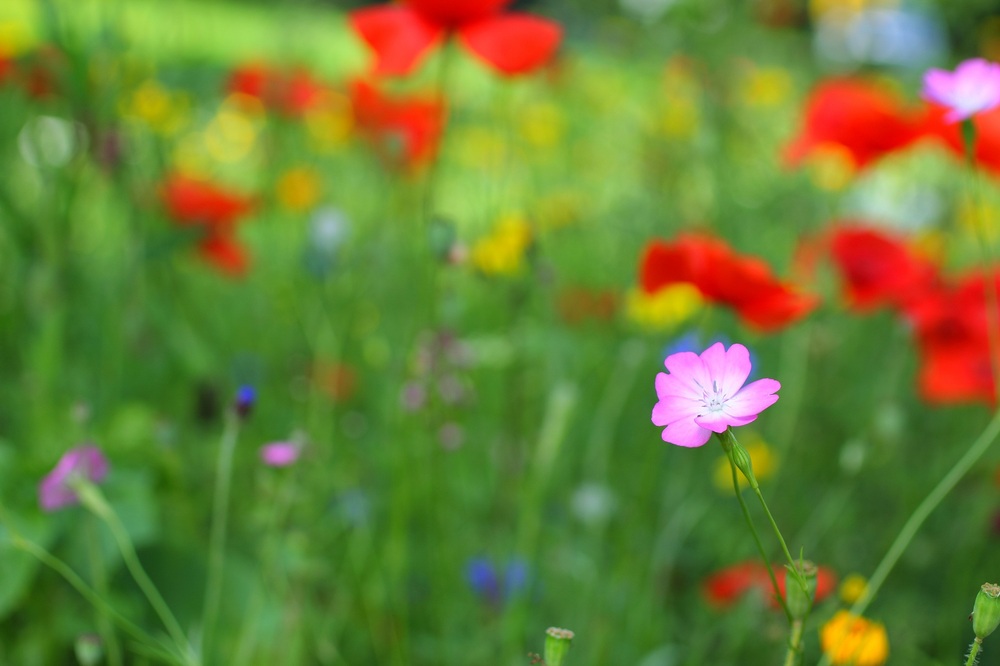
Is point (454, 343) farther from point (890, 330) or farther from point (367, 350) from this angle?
point (890, 330)

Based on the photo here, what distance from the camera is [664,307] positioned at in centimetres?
119

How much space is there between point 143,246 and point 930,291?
83cm

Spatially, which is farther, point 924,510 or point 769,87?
point 769,87

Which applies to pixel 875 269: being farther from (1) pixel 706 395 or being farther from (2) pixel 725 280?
(1) pixel 706 395

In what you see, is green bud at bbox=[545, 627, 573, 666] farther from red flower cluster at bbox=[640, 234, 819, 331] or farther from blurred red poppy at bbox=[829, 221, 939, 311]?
blurred red poppy at bbox=[829, 221, 939, 311]

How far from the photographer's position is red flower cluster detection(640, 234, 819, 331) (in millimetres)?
746

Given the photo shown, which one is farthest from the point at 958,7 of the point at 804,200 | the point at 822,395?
the point at 822,395

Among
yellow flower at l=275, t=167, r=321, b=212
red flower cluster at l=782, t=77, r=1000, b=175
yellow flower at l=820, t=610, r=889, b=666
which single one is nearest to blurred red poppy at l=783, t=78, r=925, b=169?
red flower cluster at l=782, t=77, r=1000, b=175

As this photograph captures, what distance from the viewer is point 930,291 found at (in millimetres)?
1037

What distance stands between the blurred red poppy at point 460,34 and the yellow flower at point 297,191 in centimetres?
77

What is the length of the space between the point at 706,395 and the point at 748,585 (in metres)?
0.48

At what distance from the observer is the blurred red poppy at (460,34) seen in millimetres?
874

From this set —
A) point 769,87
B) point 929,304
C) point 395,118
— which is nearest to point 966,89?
point 929,304

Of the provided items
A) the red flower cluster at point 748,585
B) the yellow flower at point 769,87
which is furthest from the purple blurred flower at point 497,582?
the yellow flower at point 769,87
